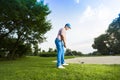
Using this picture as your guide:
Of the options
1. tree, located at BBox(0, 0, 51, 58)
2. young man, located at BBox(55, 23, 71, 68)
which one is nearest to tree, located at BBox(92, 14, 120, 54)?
tree, located at BBox(0, 0, 51, 58)

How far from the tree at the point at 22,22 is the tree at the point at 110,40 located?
106ft

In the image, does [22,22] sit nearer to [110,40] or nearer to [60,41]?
[60,41]

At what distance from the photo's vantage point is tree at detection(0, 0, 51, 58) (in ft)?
75.6

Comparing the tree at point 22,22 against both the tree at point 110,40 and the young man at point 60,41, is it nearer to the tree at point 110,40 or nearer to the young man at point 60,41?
the young man at point 60,41

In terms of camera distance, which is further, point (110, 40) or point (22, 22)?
point (110, 40)

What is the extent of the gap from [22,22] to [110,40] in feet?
127

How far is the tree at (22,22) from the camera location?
23031 mm

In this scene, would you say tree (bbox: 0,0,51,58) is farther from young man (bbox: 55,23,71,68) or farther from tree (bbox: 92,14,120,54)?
tree (bbox: 92,14,120,54)

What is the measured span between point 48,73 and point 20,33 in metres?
21.0

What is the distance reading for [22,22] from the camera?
25.7 m

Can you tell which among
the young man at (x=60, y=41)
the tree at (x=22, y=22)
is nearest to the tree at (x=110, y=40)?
the tree at (x=22, y=22)

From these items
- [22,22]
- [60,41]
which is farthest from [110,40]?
[60,41]

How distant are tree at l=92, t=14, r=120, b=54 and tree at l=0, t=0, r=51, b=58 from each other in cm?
3244

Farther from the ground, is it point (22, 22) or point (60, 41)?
point (22, 22)
